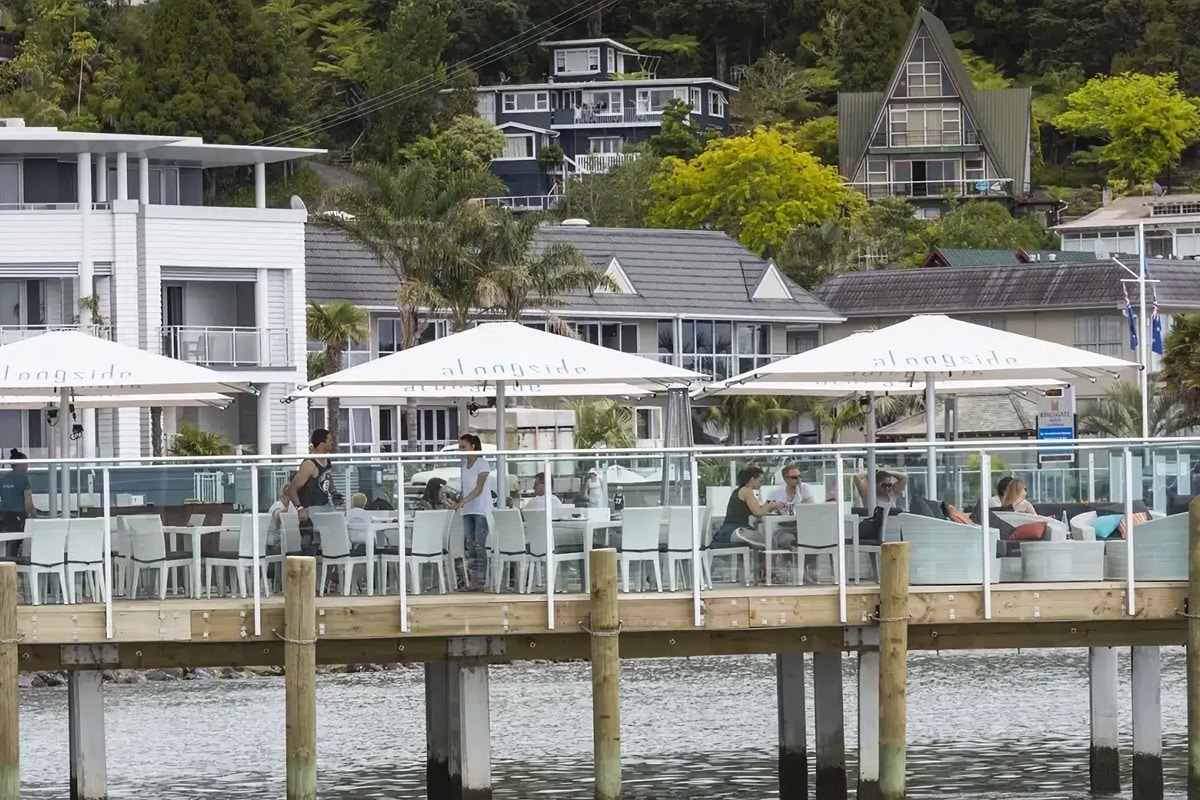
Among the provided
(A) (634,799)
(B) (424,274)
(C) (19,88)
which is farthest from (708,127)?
(A) (634,799)

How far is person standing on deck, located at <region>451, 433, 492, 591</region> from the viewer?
865 inches

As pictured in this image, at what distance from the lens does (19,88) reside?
109 metres

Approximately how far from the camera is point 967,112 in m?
120

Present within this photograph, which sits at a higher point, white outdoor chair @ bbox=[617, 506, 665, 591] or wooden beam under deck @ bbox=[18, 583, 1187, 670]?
white outdoor chair @ bbox=[617, 506, 665, 591]

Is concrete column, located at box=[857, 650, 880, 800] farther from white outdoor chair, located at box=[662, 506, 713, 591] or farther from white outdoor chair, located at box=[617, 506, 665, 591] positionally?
white outdoor chair, located at box=[617, 506, 665, 591]

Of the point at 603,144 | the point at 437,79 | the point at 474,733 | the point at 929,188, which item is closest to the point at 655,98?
the point at 603,144

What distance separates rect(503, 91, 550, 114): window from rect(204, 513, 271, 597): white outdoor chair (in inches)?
4170

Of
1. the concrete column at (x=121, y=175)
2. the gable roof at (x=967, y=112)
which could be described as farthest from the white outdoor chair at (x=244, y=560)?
the gable roof at (x=967, y=112)

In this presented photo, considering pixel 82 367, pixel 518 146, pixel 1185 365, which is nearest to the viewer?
pixel 82 367

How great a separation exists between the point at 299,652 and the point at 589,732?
614 inches

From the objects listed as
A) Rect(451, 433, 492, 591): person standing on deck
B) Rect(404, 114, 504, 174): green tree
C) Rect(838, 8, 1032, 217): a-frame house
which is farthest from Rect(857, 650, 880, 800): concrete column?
Rect(838, 8, 1032, 217): a-frame house

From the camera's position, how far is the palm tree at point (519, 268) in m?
63.4

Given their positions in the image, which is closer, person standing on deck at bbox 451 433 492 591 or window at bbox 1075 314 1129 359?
person standing on deck at bbox 451 433 492 591

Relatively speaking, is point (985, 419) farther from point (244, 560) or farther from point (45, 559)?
point (45, 559)
